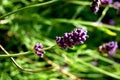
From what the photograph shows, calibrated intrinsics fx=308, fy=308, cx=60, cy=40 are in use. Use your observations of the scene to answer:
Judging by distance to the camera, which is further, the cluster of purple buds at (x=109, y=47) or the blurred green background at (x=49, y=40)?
the blurred green background at (x=49, y=40)

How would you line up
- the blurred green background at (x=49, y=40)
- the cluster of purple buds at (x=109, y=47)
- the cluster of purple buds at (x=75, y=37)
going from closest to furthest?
the cluster of purple buds at (x=75, y=37) < the cluster of purple buds at (x=109, y=47) < the blurred green background at (x=49, y=40)

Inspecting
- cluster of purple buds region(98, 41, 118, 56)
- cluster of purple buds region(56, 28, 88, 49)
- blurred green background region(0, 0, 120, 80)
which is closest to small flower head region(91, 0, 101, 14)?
cluster of purple buds region(56, 28, 88, 49)

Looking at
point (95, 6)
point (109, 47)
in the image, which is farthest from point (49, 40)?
point (95, 6)

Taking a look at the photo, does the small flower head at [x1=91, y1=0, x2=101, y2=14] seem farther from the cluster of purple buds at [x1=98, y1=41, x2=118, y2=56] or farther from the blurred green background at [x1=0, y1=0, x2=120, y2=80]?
the blurred green background at [x1=0, y1=0, x2=120, y2=80]

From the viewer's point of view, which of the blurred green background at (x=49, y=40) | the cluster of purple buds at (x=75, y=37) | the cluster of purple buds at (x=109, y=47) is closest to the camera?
the cluster of purple buds at (x=75, y=37)

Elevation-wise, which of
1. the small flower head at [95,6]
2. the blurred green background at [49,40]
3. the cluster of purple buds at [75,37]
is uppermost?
the blurred green background at [49,40]

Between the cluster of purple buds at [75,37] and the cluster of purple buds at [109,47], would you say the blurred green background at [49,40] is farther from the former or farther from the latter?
the cluster of purple buds at [75,37]

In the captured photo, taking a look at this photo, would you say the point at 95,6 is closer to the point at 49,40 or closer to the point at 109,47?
the point at 109,47

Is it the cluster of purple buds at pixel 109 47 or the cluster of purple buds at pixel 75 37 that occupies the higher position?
the cluster of purple buds at pixel 109 47

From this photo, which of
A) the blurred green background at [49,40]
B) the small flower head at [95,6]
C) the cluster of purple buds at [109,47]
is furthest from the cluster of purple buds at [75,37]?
the blurred green background at [49,40]

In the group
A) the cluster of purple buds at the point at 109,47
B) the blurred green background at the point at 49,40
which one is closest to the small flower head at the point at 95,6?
the cluster of purple buds at the point at 109,47
